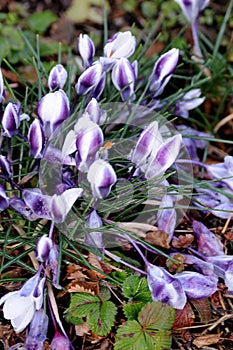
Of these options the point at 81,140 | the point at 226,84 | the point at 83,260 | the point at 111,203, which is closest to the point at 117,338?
the point at 83,260

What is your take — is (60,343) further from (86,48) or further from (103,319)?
(86,48)

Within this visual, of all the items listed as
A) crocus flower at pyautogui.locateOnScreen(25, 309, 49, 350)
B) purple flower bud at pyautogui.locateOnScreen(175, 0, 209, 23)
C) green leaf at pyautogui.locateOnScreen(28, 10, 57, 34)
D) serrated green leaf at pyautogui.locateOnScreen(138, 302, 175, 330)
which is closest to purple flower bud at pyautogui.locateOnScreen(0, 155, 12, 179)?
crocus flower at pyautogui.locateOnScreen(25, 309, 49, 350)

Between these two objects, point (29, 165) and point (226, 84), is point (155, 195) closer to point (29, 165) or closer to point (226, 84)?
point (29, 165)

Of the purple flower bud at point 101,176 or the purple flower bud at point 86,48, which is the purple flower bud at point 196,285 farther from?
the purple flower bud at point 86,48

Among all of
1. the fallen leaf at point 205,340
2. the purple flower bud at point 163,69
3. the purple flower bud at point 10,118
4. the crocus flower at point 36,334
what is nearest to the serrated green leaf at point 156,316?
the fallen leaf at point 205,340

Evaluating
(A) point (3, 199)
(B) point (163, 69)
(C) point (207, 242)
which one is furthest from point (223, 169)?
(A) point (3, 199)
